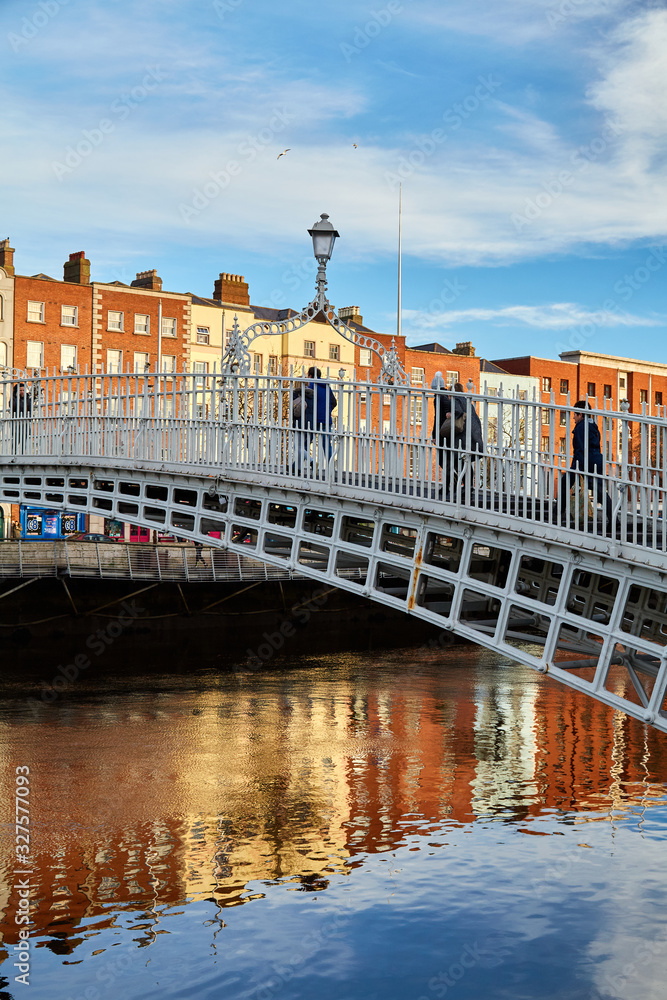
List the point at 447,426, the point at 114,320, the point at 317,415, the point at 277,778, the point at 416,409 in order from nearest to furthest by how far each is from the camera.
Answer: the point at 447,426, the point at 416,409, the point at 317,415, the point at 277,778, the point at 114,320

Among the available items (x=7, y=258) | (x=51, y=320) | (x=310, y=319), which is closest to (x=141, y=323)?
(x=51, y=320)

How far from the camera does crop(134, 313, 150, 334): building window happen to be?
5147 centimetres

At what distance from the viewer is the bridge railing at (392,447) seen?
10.8 metres

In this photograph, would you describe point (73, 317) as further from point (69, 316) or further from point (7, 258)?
point (7, 258)

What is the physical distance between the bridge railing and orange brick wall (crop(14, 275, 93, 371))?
30412mm

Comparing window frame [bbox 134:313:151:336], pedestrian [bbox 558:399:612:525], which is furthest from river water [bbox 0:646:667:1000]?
window frame [bbox 134:313:151:336]

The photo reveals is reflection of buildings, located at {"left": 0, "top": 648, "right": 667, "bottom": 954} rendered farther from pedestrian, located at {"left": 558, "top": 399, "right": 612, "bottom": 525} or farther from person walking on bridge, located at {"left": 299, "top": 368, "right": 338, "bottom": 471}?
pedestrian, located at {"left": 558, "top": 399, "right": 612, "bottom": 525}

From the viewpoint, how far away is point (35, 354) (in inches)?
1909

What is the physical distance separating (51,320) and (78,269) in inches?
127

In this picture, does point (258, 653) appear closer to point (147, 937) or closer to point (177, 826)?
point (177, 826)

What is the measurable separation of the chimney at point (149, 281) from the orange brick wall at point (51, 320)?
161 inches

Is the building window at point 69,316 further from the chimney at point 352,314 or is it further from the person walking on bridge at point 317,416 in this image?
the person walking on bridge at point 317,416

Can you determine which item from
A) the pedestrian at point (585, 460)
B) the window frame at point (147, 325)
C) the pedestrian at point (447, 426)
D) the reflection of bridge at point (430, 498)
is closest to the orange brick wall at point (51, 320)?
the window frame at point (147, 325)

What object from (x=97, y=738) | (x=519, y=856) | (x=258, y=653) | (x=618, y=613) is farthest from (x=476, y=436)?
(x=258, y=653)
